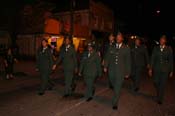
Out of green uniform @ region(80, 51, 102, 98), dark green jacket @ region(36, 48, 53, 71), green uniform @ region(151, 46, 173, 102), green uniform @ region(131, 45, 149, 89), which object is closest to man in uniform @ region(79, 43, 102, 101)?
green uniform @ region(80, 51, 102, 98)

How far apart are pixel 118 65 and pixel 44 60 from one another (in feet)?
10.1

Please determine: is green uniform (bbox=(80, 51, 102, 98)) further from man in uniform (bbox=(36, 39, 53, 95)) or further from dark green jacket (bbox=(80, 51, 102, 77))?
man in uniform (bbox=(36, 39, 53, 95))

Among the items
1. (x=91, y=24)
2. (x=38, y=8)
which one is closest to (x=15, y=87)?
(x=38, y=8)

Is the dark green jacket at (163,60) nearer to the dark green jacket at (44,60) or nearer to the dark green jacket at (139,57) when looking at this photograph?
the dark green jacket at (139,57)

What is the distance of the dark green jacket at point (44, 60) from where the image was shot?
1003cm

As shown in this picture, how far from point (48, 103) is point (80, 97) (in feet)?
4.84

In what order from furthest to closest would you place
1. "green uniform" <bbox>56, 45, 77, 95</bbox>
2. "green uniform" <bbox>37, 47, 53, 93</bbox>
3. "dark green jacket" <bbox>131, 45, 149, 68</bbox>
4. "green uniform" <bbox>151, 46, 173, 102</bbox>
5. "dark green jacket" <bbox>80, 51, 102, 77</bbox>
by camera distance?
"dark green jacket" <bbox>131, 45, 149, 68</bbox> → "green uniform" <bbox>37, 47, 53, 93</bbox> → "green uniform" <bbox>56, 45, 77, 95</bbox> → "dark green jacket" <bbox>80, 51, 102, 77</bbox> → "green uniform" <bbox>151, 46, 173, 102</bbox>

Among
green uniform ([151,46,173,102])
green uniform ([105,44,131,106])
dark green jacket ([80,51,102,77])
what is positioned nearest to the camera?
green uniform ([105,44,131,106])

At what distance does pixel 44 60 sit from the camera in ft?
32.9

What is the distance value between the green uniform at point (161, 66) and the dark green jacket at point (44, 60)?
3.66 m

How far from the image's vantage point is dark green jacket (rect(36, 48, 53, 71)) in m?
10.0

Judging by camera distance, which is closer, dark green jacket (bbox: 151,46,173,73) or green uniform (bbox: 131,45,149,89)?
dark green jacket (bbox: 151,46,173,73)

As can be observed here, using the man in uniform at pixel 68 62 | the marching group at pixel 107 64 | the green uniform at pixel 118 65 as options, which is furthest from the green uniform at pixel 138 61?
the green uniform at pixel 118 65

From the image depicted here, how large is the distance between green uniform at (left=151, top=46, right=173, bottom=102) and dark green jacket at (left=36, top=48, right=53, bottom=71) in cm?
366
